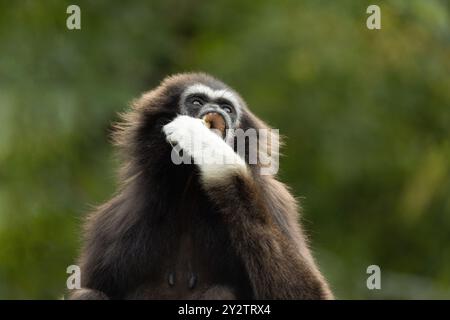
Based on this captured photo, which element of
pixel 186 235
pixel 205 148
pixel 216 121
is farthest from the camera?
pixel 216 121

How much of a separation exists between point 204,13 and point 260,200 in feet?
51.9

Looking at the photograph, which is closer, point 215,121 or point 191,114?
point 215,121

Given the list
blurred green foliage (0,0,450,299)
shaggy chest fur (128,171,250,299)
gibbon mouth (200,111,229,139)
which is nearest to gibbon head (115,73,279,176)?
gibbon mouth (200,111,229,139)

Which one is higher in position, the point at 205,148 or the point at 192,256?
the point at 205,148

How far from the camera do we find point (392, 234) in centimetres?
2472

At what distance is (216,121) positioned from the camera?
10656 mm

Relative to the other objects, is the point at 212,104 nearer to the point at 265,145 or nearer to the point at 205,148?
the point at 265,145

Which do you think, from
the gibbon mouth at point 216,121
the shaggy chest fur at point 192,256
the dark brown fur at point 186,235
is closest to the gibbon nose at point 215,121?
the gibbon mouth at point 216,121

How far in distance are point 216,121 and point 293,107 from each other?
13.8m

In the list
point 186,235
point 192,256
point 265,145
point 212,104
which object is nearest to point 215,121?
point 212,104

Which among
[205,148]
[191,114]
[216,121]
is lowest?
[205,148]

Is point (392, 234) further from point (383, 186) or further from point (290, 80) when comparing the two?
point (290, 80)

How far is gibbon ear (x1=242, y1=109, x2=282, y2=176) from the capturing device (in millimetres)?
10977

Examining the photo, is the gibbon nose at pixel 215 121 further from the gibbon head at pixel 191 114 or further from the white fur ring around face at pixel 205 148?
the white fur ring around face at pixel 205 148
